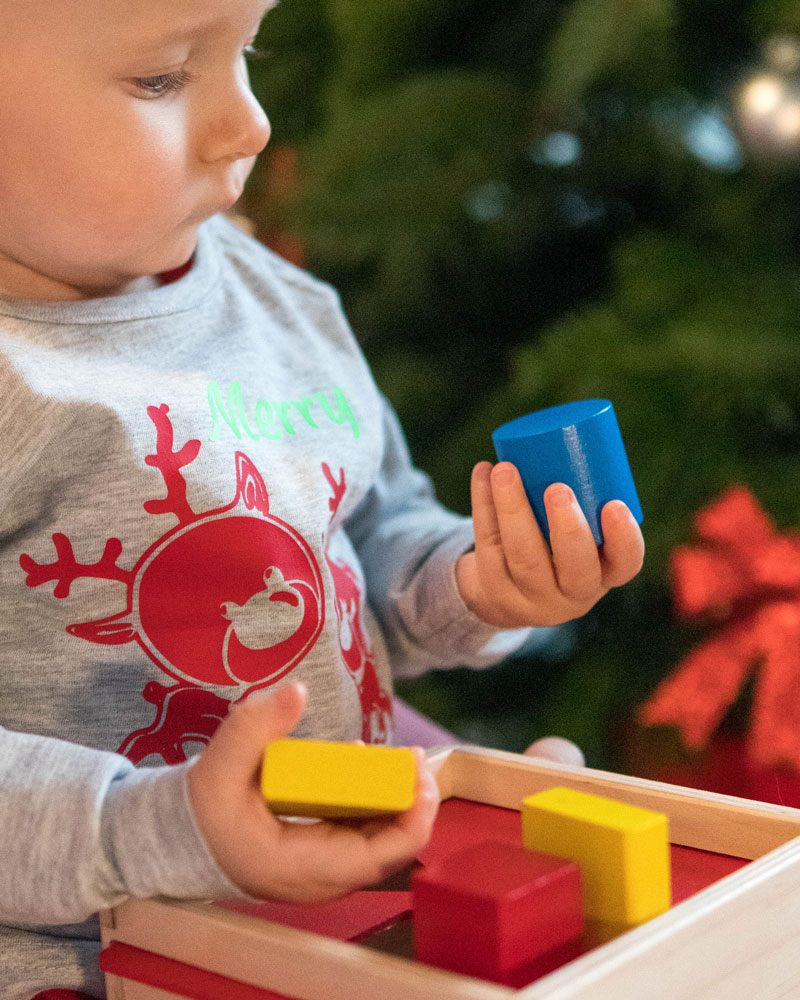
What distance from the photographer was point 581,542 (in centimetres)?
53

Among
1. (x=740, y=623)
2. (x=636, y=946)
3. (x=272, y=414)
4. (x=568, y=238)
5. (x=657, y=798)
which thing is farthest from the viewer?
(x=568, y=238)

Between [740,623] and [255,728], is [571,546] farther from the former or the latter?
[740,623]

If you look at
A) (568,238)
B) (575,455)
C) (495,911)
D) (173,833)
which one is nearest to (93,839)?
(173,833)

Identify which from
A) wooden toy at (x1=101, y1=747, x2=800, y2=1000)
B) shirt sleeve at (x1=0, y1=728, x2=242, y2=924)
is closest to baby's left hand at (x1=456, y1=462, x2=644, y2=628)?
wooden toy at (x1=101, y1=747, x2=800, y2=1000)

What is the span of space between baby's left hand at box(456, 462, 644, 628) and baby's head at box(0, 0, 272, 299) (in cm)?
21

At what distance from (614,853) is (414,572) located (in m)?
0.34

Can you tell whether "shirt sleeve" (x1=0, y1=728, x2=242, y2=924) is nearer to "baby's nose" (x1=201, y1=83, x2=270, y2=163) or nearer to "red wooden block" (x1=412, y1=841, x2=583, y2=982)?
"red wooden block" (x1=412, y1=841, x2=583, y2=982)

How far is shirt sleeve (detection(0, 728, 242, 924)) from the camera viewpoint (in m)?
0.41

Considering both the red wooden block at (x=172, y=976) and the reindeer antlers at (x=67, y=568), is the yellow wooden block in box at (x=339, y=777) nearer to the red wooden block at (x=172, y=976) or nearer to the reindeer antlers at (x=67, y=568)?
the red wooden block at (x=172, y=976)

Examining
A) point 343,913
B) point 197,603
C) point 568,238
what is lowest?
point 343,913

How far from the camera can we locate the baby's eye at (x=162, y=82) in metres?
0.52

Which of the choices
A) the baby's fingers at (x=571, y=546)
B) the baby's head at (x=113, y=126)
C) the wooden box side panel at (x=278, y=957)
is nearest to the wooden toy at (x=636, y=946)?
the wooden box side panel at (x=278, y=957)

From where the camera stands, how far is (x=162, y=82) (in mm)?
528

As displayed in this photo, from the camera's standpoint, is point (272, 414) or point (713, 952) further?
point (272, 414)
